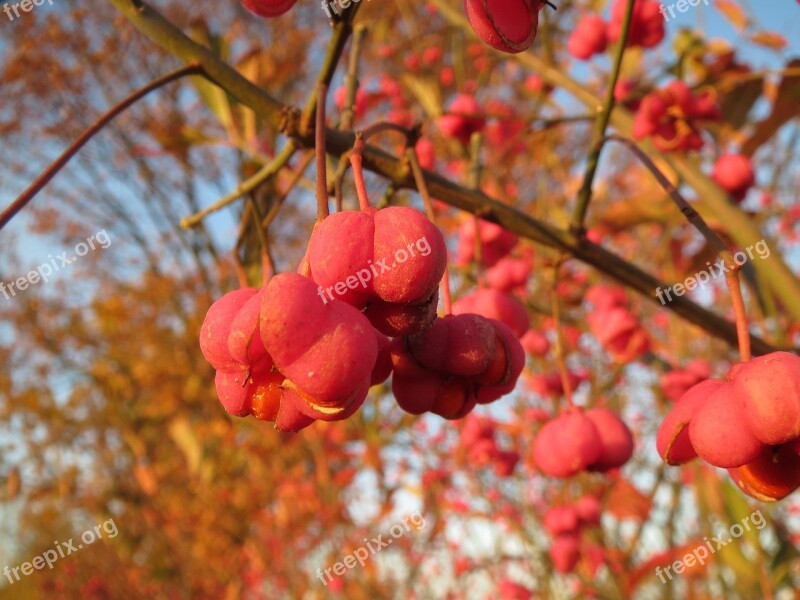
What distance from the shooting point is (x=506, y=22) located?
0.58 meters

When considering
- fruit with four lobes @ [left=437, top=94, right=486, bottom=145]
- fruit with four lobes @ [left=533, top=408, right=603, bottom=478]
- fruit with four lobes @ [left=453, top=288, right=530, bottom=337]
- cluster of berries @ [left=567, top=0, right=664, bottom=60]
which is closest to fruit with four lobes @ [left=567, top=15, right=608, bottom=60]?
cluster of berries @ [left=567, top=0, right=664, bottom=60]

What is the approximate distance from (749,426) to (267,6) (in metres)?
0.70

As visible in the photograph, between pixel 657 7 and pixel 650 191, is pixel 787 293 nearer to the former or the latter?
pixel 657 7

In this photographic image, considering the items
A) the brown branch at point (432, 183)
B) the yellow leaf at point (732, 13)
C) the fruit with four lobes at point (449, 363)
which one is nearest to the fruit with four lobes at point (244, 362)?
the fruit with four lobes at point (449, 363)

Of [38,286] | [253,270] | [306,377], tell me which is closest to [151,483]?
[38,286]

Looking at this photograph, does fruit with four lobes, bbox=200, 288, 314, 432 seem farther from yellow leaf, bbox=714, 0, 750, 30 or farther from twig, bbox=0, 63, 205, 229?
yellow leaf, bbox=714, 0, 750, 30

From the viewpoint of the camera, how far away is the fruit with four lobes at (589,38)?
2.09 meters

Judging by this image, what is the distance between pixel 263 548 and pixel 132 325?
4.03 m

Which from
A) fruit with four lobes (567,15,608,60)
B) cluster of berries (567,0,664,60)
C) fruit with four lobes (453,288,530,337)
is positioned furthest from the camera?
fruit with four lobes (567,15,608,60)

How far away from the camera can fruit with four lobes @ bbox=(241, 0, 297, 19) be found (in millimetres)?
751

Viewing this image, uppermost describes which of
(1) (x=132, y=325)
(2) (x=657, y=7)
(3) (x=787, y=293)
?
(1) (x=132, y=325)

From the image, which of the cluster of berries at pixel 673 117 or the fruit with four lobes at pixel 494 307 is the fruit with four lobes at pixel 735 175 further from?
the fruit with four lobes at pixel 494 307

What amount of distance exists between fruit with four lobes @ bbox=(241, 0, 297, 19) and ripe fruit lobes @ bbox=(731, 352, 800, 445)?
2.18 ft

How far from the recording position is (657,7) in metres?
1.93
